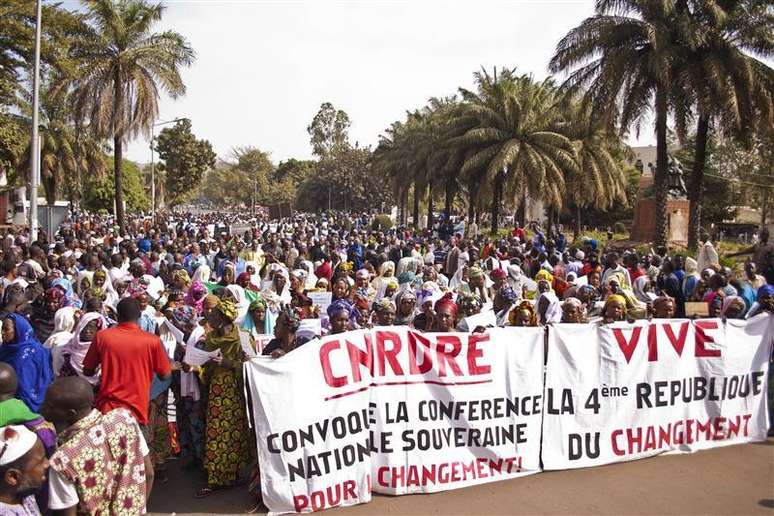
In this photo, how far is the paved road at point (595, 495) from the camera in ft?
16.2

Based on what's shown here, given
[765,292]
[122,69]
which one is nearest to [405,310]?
[765,292]

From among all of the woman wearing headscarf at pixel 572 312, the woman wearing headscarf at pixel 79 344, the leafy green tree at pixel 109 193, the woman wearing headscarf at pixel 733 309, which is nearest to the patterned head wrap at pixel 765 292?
→ the woman wearing headscarf at pixel 733 309

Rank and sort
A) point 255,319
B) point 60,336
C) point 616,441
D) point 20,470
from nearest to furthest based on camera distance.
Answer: point 20,470 < point 60,336 < point 616,441 < point 255,319

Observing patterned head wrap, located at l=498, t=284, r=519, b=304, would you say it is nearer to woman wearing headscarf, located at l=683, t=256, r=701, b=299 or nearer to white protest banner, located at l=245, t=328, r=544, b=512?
white protest banner, located at l=245, t=328, r=544, b=512

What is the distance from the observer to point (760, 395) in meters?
6.38

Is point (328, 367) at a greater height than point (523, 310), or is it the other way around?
point (523, 310)

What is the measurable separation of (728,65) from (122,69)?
1904 centimetres

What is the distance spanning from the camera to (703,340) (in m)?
6.12

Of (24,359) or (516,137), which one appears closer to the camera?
(24,359)

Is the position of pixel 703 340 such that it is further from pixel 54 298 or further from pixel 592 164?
pixel 592 164

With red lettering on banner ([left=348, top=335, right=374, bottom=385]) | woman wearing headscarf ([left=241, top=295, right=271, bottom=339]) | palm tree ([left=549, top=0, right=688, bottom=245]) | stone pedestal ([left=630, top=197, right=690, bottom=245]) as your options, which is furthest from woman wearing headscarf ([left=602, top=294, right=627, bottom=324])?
stone pedestal ([left=630, top=197, right=690, bottom=245])

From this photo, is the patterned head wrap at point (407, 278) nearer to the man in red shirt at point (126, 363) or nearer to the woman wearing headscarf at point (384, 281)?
the woman wearing headscarf at point (384, 281)

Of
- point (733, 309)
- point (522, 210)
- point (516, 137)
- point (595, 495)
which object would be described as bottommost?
point (595, 495)

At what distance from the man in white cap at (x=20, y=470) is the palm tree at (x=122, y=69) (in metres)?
21.7
